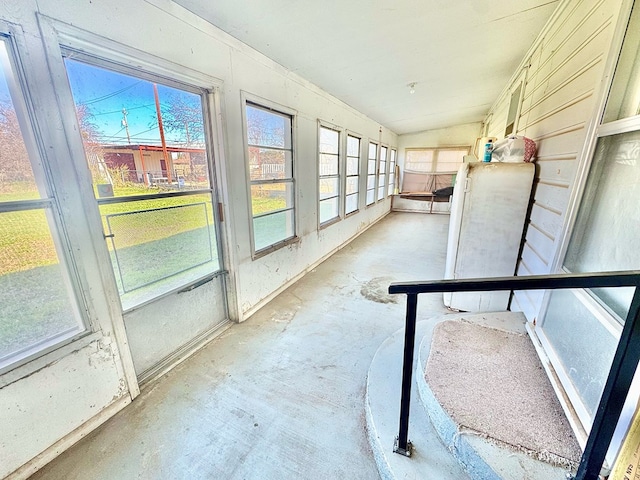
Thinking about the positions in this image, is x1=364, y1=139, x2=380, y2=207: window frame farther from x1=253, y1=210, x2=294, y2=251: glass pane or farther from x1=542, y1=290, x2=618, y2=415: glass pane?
x1=542, y1=290, x2=618, y2=415: glass pane

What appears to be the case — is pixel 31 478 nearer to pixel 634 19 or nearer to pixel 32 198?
pixel 32 198

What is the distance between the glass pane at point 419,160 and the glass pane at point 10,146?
9.08 m

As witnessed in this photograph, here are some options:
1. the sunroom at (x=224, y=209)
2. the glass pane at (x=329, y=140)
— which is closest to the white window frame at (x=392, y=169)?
the glass pane at (x=329, y=140)

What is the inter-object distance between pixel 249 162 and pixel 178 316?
1.48 meters

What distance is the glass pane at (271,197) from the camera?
2645 millimetres

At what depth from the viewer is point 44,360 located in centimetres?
129

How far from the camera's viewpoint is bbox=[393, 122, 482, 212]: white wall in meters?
7.89

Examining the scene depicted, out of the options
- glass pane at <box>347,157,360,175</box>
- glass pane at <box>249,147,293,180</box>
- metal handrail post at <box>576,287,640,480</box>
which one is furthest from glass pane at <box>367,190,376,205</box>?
metal handrail post at <box>576,287,640,480</box>

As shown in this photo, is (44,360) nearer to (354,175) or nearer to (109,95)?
(109,95)

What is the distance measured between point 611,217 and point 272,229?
2.60 meters

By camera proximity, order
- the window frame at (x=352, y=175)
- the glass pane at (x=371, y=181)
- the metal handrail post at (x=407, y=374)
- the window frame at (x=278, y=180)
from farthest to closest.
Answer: the glass pane at (x=371, y=181) < the window frame at (x=352, y=175) < the window frame at (x=278, y=180) < the metal handrail post at (x=407, y=374)

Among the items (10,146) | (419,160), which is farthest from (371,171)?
(10,146)

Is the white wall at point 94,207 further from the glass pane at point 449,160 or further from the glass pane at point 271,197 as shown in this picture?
the glass pane at point 449,160

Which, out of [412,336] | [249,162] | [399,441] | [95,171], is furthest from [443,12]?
[399,441]
